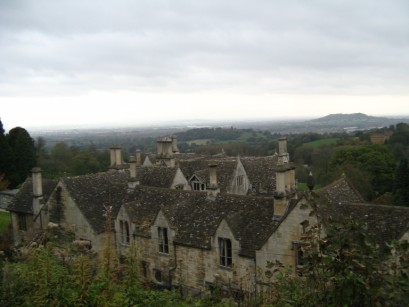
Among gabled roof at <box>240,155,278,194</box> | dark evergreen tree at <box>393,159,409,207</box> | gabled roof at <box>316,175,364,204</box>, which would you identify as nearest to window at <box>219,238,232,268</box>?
gabled roof at <box>316,175,364,204</box>

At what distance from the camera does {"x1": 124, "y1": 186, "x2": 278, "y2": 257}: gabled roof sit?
21.4m

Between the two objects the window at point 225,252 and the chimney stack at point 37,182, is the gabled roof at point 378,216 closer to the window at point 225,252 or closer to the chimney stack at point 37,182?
the window at point 225,252

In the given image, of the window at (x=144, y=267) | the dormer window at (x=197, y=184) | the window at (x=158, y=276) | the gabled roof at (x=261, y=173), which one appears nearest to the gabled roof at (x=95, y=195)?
the window at (x=144, y=267)

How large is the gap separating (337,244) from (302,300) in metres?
1.74

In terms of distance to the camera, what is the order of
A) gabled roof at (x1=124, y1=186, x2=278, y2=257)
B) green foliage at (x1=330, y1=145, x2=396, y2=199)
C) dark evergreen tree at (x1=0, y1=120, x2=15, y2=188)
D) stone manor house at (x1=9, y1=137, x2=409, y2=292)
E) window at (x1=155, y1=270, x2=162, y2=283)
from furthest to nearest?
dark evergreen tree at (x1=0, y1=120, x2=15, y2=188)
green foliage at (x1=330, y1=145, x2=396, y2=199)
window at (x1=155, y1=270, x2=162, y2=283)
gabled roof at (x1=124, y1=186, x2=278, y2=257)
stone manor house at (x1=9, y1=137, x2=409, y2=292)

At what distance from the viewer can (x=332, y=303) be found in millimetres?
7398

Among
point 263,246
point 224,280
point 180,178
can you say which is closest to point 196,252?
point 224,280

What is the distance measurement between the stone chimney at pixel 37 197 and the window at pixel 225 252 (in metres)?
15.4

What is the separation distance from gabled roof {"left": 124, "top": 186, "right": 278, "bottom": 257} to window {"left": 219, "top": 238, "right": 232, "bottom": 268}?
71 centimetres

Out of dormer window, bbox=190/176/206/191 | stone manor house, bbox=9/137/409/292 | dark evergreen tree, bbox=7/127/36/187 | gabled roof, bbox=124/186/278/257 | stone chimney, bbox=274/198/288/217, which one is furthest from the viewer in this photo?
dark evergreen tree, bbox=7/127/36/187

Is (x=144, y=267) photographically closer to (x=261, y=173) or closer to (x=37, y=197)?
(x=37, y=197)

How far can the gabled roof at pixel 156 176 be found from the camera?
34.3 meters

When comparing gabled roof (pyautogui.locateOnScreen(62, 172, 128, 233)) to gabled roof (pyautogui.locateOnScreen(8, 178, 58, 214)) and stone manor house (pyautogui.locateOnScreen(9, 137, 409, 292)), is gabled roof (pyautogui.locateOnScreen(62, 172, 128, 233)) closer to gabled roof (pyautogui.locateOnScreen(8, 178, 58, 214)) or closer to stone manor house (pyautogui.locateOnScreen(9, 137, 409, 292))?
stone manor house (pyautogui.locateOnScreen(9, 137, 409, 292))

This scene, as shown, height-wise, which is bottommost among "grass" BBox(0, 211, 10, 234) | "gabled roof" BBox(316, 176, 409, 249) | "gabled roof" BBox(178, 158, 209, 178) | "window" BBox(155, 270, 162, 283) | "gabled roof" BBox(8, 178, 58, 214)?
"window" BBox(155, 270, 162, 283)
